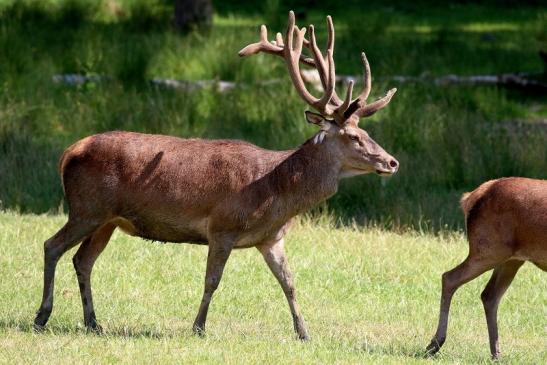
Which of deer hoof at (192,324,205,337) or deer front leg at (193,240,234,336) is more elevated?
deer front leg at (193,240,234,336)

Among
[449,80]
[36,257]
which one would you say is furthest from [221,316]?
[449,80]

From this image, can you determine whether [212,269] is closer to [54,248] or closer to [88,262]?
[88,262]

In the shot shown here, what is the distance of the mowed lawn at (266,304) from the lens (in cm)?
838

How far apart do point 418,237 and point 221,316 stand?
373 cm

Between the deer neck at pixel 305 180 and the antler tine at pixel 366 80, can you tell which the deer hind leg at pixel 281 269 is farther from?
the antler tine at pixel 366 80

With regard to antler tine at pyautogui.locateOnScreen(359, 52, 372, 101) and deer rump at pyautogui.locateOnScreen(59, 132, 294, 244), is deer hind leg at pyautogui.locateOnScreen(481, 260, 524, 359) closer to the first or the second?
antler tine at pyautogui.locateOnScreen(359, 52, 372, 101)

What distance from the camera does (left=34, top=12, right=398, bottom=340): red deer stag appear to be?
9.08m

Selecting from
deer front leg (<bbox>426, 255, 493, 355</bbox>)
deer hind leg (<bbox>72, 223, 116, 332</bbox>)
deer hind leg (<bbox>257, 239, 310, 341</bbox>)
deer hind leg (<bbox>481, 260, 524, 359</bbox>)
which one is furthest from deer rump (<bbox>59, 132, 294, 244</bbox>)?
deer hind leg (<bbox>481, 260, 524, 359</bbox>)

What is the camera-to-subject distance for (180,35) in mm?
22406

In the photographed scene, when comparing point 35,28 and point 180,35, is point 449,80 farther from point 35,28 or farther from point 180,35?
point 35,28

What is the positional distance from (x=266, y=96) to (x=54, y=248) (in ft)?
30.2

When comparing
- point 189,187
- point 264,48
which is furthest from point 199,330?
point 264,48

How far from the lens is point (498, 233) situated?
8.81 m

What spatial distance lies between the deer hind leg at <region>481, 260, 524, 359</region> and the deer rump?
168 cm
